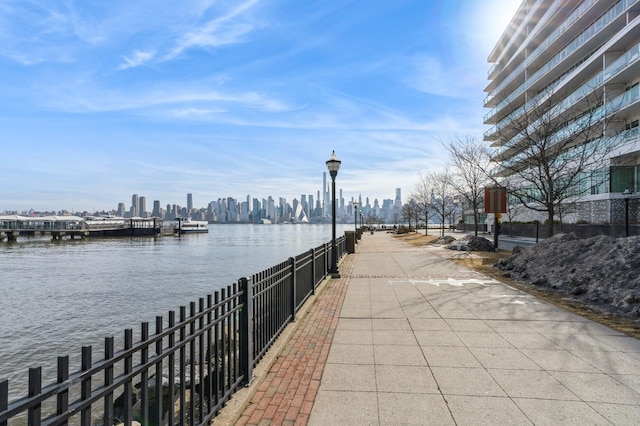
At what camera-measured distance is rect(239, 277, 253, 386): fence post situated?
14.7 ft

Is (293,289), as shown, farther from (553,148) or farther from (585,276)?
(553,148)

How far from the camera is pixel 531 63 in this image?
56.0 metres

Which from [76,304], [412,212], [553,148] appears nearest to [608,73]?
[553,148]

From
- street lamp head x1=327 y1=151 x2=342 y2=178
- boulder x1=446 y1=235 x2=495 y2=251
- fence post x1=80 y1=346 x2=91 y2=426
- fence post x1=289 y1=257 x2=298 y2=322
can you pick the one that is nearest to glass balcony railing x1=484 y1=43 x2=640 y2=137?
boulder x1=446 y1=235 x2=495 y2=251

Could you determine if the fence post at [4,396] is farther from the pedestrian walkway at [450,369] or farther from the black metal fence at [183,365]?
the pedestrian walkway at [450,369]

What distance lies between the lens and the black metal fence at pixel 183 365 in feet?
6.71

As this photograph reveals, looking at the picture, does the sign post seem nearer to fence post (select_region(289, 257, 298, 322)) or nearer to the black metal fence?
the black metal fence

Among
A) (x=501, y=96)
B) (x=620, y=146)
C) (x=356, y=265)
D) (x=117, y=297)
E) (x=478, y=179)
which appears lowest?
(x=117, y=297)

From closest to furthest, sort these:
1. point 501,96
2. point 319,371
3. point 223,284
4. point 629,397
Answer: point 629,397
point 319,371
point 223,284
point 501,96

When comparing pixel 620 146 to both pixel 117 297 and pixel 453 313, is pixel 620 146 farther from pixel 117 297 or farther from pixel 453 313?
pixel 117 297

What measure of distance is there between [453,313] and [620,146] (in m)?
37.4

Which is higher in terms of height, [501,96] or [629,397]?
[501,96]

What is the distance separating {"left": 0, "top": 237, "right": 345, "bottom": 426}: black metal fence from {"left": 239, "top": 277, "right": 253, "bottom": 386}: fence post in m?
0.01

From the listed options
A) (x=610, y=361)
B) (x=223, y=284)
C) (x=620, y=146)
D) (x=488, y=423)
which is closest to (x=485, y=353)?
(x=610, y=361)
